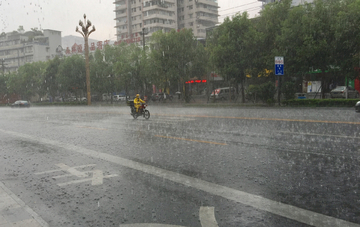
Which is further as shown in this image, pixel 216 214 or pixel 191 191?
pixel 191 191

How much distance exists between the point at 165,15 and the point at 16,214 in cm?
9070

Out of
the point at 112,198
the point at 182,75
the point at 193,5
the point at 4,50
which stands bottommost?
the point at 112,198

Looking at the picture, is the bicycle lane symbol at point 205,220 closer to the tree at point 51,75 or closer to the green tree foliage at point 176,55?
the green tree foliage at point 176,55

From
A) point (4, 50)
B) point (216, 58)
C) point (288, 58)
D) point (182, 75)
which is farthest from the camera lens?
point (4, 50)

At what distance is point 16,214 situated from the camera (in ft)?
13.4

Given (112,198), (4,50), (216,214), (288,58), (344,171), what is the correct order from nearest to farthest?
(216,214) < (112,198) < (344,171) < (288,58) < (4,50)

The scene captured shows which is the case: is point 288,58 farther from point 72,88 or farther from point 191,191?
point 72,88

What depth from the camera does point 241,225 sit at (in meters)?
3.54

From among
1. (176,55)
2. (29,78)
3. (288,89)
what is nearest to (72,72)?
(29,78)

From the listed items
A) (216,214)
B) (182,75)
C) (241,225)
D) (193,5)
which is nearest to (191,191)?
(216,214)

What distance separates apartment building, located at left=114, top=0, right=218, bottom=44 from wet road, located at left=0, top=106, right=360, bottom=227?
82.1 metres

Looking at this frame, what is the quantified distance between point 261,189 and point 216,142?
4257 millimetres

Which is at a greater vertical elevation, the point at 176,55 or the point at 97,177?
the point at 176,55

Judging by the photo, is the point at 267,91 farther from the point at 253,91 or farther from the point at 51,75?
the point at 51,75
